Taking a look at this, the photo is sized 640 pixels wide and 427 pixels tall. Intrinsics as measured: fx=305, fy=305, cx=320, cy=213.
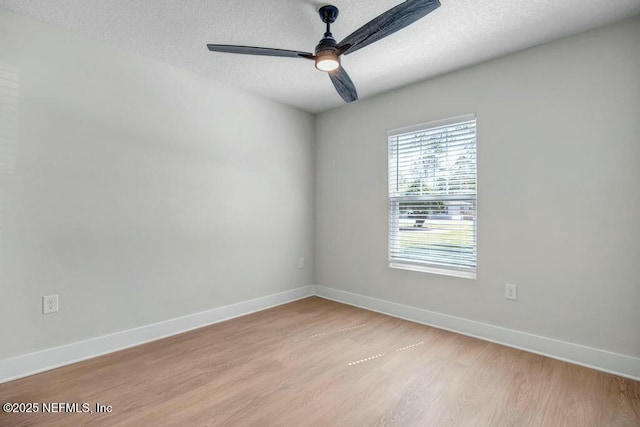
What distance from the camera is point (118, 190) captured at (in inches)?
100

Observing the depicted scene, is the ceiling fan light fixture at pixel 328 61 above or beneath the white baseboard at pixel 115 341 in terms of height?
above

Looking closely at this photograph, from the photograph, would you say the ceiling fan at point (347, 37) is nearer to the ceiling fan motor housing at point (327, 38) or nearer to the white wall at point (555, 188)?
the ceiling fan motor housing at point (327, 38)

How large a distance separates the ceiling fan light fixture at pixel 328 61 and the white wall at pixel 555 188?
1508 mm

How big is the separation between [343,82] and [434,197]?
1.51 m

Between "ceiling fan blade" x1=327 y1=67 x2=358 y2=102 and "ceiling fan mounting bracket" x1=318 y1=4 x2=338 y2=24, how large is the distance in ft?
1.01

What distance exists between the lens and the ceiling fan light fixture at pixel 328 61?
192cm

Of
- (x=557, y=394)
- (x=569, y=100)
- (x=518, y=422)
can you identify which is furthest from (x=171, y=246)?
(x=569, y=100)

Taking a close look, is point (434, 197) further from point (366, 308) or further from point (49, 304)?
point (49, 304)

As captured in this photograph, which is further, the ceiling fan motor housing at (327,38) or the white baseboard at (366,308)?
the white baseboard at (366,308)

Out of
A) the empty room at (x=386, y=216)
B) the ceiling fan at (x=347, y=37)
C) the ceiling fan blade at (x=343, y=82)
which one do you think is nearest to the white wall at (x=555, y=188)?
the empty room at (x=386, y=216)

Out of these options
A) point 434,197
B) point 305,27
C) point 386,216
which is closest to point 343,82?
point 305,27

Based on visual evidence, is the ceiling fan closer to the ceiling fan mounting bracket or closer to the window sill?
the ceiling fan mounting bracket

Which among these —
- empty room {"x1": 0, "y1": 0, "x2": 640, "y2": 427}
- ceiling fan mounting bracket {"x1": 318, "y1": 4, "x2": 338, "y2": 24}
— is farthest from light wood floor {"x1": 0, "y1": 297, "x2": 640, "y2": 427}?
ceiling fan mounting bracket {"x1": 318, "y1": 4, "x2": 338, "y2": 24}

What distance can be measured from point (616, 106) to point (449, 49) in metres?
1.26
